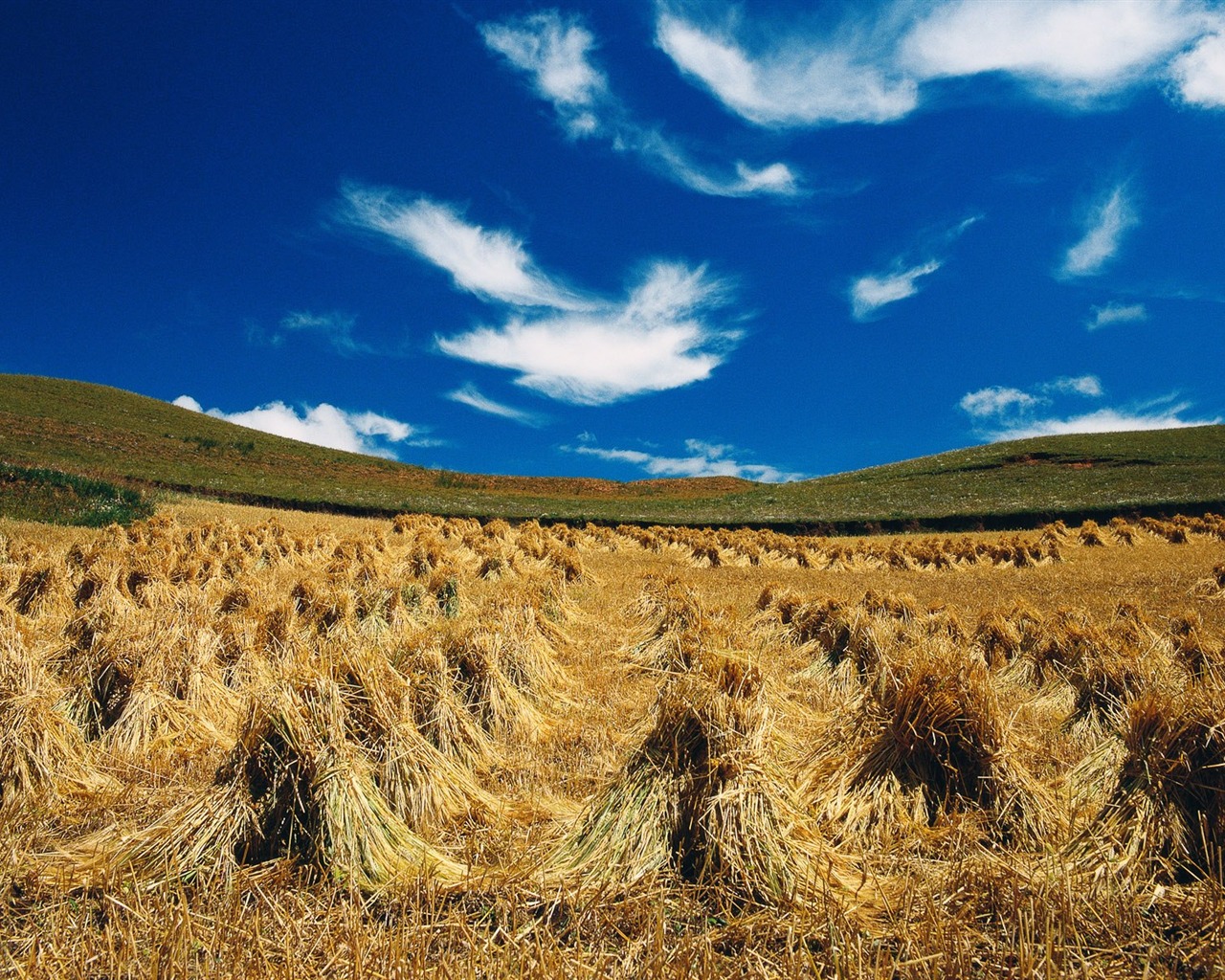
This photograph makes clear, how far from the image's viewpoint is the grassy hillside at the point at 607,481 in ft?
133

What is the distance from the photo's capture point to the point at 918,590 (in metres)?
15.6

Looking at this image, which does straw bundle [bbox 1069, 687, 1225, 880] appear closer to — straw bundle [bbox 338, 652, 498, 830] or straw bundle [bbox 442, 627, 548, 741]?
straw bundle [bbox 338, 652, 498, 830]

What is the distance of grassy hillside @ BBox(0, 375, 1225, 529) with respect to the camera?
4044cm

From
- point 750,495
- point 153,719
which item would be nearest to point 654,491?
point 750,495

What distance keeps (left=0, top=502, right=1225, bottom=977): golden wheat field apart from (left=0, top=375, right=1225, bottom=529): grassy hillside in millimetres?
33021

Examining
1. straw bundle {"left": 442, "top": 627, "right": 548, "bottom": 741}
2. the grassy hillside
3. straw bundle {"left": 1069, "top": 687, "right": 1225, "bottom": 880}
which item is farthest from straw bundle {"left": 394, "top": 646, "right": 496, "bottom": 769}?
the grassy hillside

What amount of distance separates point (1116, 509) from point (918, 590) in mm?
26922

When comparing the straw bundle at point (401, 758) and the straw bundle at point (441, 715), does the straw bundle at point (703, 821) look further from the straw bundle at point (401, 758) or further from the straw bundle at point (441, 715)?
the straw bundle at point (441, 715)

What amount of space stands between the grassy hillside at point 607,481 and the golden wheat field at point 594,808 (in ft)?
108

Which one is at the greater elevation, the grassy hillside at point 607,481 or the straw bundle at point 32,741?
the grassy hillside at point 607,481

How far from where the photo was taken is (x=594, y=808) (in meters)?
4.02

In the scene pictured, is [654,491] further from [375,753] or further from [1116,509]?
[375,753]

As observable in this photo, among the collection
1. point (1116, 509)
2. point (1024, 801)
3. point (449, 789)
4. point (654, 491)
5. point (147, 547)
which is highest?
point (654, 491)

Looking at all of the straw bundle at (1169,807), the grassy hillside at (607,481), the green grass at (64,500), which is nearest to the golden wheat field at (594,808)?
the straw bundle at (1169,807)
